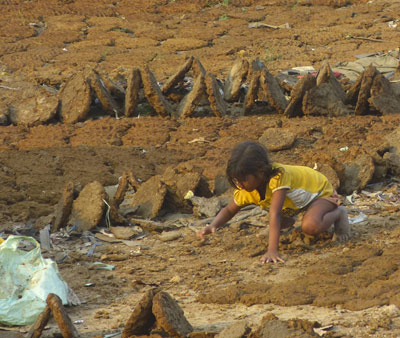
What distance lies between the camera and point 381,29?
45.2 feet

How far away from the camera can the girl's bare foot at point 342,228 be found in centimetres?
477

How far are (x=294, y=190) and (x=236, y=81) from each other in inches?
192

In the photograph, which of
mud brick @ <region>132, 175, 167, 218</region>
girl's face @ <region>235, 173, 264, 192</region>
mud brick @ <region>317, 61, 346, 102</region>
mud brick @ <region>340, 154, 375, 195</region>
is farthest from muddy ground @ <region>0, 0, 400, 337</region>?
mud brick @ <region>317, 61, 346, 102</region>

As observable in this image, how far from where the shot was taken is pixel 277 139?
7469mm

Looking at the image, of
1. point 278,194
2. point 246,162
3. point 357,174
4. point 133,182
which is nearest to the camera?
point 246,162

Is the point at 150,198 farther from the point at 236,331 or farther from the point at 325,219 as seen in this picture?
the point at 236,331

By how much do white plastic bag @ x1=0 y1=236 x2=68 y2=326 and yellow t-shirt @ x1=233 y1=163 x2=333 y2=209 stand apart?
135 cm

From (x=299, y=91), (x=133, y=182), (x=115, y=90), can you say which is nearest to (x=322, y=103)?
(x=299, y=91)

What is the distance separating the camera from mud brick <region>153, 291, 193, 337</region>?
3.16 m

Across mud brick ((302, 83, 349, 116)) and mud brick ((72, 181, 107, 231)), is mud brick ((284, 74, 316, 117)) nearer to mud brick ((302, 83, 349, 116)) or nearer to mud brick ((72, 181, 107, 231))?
mud brick ((302, 83, 349, 116))

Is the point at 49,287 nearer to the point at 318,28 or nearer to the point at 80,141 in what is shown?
the point at 80,141

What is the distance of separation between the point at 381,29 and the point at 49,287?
11.3 metres

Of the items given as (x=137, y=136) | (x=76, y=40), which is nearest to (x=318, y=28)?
(x=76, y=40)

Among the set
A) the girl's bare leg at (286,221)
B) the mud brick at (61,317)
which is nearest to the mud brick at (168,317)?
the mud brick at (61,317)
